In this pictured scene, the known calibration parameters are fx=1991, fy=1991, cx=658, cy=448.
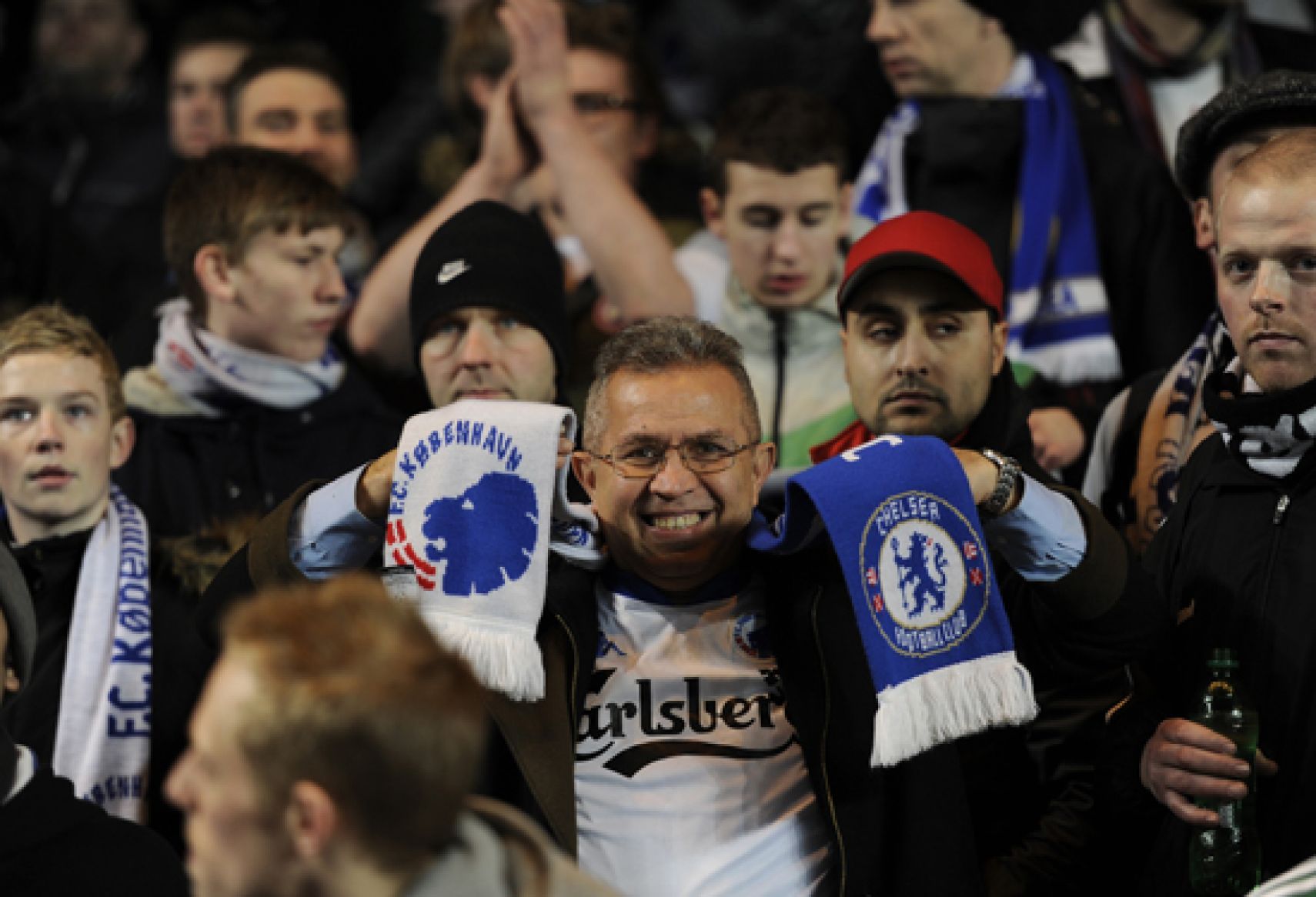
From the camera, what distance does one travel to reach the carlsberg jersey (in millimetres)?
3729

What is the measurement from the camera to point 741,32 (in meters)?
7.05

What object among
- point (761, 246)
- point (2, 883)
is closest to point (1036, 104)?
point (761, 246)

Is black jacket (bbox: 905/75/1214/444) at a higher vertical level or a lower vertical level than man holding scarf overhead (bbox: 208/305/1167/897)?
higher

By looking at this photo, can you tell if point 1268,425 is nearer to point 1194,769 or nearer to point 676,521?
point 1194,769

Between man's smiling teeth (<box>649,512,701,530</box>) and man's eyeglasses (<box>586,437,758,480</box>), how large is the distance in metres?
0.09

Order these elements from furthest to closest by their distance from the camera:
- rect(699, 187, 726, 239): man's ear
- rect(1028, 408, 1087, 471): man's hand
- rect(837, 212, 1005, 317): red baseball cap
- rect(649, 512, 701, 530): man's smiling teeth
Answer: rect(699, 187, 726, 239): man's ear → rect(1028, 408, 1087, 471): man's hand → rect(837, 212, 1005, 317): red baseball cap → rect(649, 512, 701, 530): man's smiling teeth

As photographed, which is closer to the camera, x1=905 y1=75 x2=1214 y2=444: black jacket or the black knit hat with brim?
the black knit hat with brim

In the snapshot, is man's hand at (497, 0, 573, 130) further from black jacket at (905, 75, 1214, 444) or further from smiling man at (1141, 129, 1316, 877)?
smiling man at (1141, 129, 1316, 877)

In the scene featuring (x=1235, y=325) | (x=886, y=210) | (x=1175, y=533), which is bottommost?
(x=1175, y=533)

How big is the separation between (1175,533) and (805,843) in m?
0.96

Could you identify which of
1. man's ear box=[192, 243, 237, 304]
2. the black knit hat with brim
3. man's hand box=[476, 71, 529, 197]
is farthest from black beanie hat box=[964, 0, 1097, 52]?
the black knit hat with brim

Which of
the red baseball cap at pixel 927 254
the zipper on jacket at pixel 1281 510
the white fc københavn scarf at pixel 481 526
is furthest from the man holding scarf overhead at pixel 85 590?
the zipper on jacket at pixel 1281 510

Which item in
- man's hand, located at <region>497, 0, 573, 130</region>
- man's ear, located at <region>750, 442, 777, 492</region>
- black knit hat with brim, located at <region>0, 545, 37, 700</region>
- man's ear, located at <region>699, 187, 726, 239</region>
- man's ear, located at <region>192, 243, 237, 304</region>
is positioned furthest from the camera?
man's hand, located at <region>497, 0, 573, 130</region>

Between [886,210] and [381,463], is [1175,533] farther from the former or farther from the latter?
[886,210]
